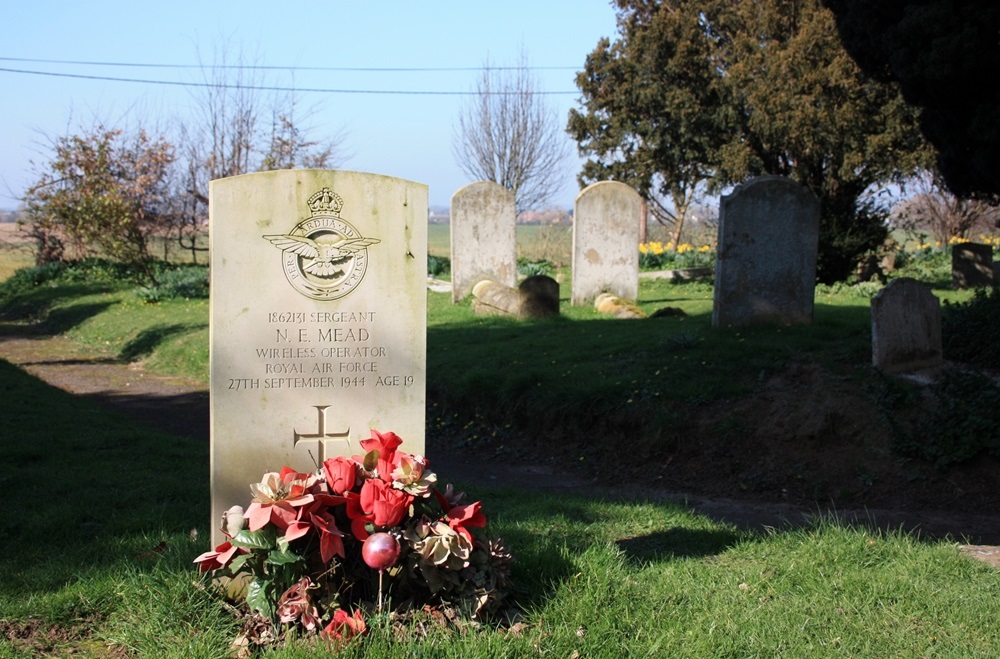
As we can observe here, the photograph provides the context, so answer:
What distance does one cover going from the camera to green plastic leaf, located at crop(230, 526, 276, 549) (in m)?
A: 3.68

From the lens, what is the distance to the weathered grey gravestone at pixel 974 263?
731 inches

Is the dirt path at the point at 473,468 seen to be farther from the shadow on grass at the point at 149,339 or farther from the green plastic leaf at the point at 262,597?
the green plastic leaf at the point at 262,597

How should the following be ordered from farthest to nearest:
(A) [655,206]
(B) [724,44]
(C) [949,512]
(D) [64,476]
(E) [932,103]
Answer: (A) [655,206] < (B) [724,44] < (E) [932,103] < (C) [949,512] < (D) [64,476]

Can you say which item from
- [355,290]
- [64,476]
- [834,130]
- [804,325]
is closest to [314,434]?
[355,290]

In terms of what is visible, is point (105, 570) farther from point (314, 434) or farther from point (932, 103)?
point (932, 103)

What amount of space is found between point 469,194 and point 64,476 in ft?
38.1

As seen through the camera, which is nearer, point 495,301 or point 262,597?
point 262,597

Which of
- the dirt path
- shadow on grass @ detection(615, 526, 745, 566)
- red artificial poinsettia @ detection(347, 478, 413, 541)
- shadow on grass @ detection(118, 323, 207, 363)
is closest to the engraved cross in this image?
red artificial poinsettia @ detection(347, 478, 413, 541)

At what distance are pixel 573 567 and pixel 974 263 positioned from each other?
17176mm

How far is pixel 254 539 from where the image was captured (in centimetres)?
369

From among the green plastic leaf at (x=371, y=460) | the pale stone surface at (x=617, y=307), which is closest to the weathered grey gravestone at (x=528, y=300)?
the pale stone surface at (x=617, y=307)

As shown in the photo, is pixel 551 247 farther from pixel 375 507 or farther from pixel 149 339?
pixel 375 507

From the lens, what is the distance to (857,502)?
7402 millimetres

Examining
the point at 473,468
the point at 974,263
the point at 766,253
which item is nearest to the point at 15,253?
the point at 473,468
